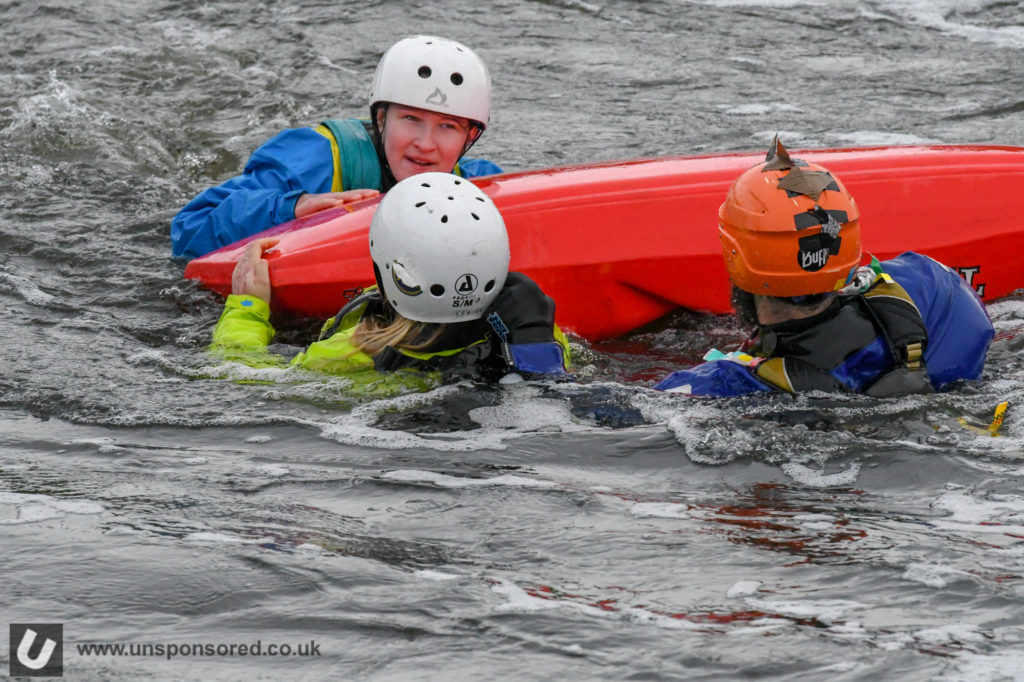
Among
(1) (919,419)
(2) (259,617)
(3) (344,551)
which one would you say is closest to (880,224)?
(1) (919,419)

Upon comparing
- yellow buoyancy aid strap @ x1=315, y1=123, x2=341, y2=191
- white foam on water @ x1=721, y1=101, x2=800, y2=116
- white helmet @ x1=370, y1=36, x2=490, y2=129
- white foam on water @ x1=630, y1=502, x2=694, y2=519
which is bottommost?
white foam on water @ x1=630, y1=502, x2=694, y2=519

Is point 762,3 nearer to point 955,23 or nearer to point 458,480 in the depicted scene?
point 955,23

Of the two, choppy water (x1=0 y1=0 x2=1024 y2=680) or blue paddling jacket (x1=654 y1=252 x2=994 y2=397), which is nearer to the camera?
choppy water (x1=0 y1=0 x2=1024 y2=680)

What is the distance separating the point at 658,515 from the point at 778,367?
0.79m

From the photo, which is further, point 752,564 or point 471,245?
point 471,245

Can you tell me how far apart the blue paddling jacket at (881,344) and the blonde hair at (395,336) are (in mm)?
1019

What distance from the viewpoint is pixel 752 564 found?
3260 millimetres

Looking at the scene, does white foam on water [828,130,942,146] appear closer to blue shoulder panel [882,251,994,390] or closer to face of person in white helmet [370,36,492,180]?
face of person in white helmet [370,36,492,180]

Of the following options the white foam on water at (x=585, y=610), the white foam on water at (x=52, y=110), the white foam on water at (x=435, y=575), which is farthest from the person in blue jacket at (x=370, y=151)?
the white foam on water at (x=585, y=610)

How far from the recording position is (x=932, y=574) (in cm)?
314

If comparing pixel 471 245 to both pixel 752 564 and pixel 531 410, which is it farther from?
pixel 752 564

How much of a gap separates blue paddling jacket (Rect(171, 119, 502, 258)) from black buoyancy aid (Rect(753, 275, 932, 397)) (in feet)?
9.68

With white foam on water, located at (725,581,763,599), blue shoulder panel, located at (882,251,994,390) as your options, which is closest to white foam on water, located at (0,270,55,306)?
blue shoulder panel, located at (882,251,994,390)

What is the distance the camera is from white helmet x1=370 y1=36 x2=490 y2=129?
19.6 feet
